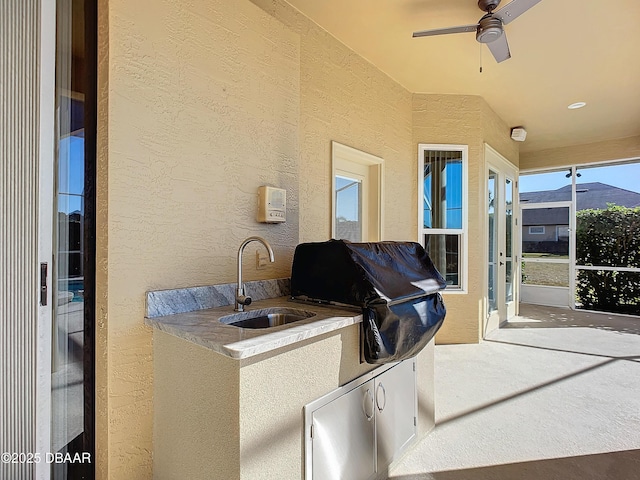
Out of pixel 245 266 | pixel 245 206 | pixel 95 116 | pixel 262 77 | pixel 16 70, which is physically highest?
pixel 262 77

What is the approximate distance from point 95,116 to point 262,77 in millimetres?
981

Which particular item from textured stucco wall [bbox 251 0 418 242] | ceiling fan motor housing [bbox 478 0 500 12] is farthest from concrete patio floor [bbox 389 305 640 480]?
ceiling fan motor housing [bbox 478 0 500 12]

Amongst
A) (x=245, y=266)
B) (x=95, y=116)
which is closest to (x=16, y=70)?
(x=95, y=116)

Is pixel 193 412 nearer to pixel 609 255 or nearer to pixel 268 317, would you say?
pixel 268 317

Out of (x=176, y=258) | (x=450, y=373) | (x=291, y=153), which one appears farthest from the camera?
(x=450, y=373)

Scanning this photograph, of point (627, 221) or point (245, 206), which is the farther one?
point (627, 221)

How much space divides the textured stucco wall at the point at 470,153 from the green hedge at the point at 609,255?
3.41 metres

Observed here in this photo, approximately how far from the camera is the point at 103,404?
1475 millimetres

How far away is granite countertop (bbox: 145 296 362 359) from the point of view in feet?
3.85

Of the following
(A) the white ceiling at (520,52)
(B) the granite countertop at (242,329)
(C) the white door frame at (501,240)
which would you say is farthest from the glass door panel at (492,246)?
(B) the granite countertop at (242,329)

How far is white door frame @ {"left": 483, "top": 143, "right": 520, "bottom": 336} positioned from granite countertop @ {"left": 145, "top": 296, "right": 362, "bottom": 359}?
3404 mm

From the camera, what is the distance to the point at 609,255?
5961 millimetres

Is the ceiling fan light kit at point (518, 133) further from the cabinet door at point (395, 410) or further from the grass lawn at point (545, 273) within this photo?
the cabinet door at point (395, 410)

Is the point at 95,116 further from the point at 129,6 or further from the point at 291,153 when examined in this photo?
the point at 291,153
